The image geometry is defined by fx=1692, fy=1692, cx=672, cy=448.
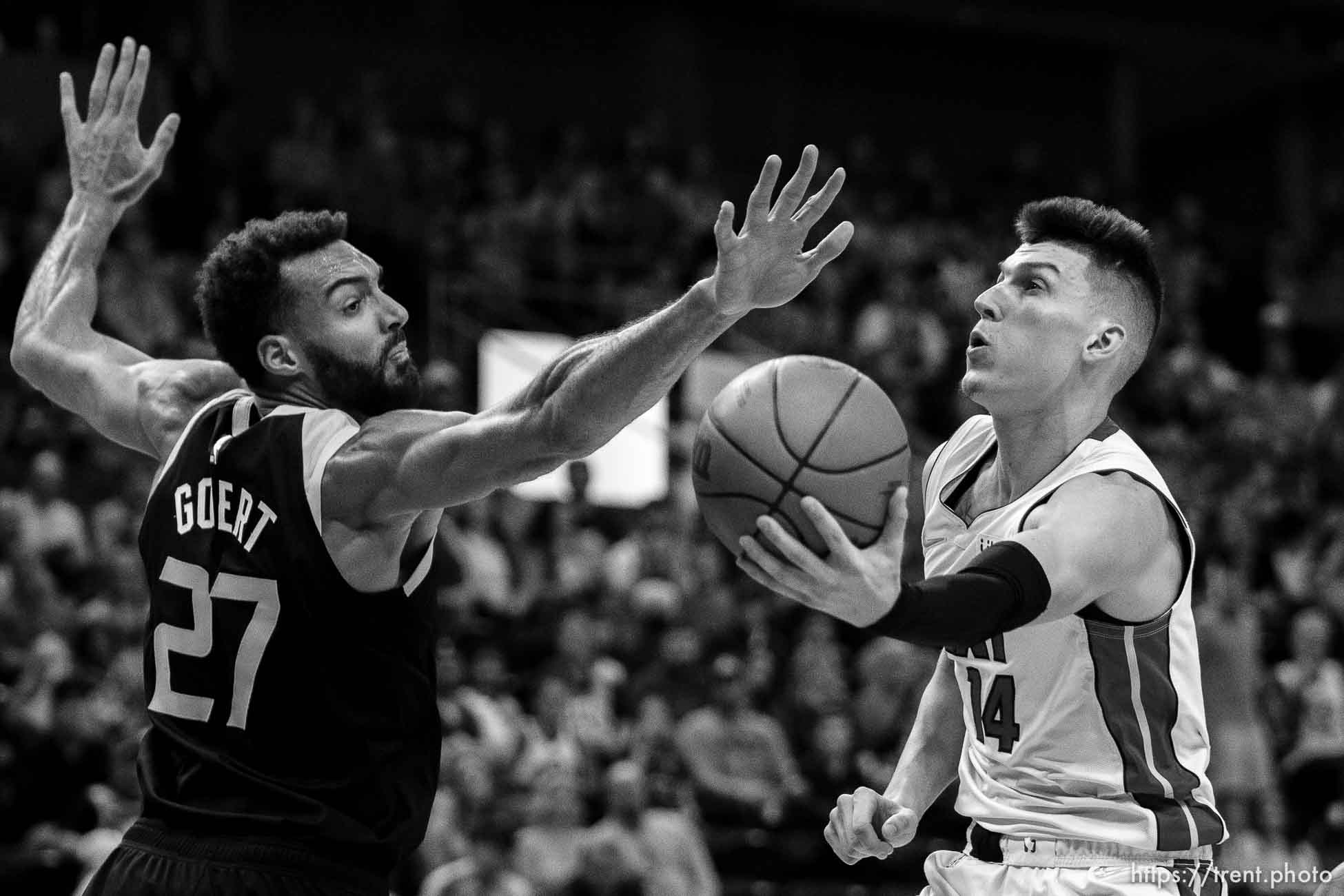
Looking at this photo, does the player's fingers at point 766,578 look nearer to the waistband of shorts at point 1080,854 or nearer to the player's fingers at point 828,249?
the player's fingers at point 828,249

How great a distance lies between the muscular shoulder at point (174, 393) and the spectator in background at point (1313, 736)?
9.31 metres

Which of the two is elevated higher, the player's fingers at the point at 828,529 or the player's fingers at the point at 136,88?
the player's fingers at the point at 136,88

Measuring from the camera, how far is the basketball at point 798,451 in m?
3.35

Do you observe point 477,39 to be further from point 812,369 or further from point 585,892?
point 812,369

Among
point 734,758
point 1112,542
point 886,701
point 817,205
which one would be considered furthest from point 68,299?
point 886,701

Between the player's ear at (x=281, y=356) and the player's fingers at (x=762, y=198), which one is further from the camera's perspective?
the player's ear at (x=281, y=356)

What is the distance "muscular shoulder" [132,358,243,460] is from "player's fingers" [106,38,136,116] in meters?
0.90

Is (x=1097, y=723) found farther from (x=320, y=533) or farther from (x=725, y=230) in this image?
(x=320, y=533)

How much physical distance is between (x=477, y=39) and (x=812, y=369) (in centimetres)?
1923

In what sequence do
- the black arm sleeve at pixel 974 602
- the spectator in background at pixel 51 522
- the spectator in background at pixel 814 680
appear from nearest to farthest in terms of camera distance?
the black arm sleeve at pixel 974 602 < the spectator in background at pixel 51 522 < the spectator in background at pixel 814 680

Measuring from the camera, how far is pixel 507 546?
39.8 ft

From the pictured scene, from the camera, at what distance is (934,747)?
437cm

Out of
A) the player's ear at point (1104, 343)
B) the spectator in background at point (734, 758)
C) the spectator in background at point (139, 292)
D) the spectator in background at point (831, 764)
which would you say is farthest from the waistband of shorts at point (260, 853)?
the spectator in background at point (139, 292)

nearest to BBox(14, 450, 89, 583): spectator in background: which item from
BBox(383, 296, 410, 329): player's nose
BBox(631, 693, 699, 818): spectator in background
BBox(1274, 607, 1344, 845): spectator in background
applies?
BBox(631, 693, 699, 818): spectator in background
